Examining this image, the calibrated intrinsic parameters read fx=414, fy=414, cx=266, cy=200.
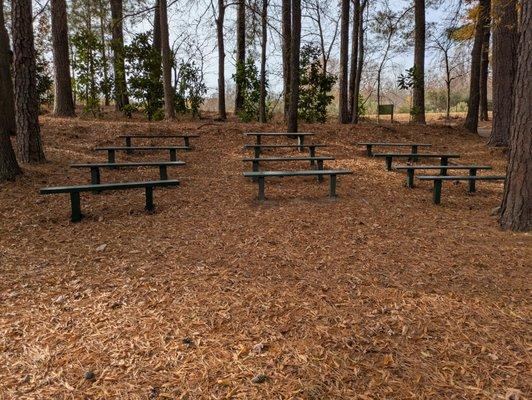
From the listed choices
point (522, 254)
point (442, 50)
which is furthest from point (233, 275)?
point (442, 50)

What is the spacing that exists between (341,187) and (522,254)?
3138 mm

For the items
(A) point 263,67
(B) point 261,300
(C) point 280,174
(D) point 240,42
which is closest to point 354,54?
A: (A) point 263,67

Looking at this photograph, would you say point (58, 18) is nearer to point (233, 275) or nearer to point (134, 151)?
point (134, 151)

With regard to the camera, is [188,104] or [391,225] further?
[188,104]

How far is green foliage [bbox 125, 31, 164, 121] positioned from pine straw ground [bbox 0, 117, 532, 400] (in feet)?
22.2

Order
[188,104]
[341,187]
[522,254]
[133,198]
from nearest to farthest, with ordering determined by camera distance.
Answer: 1. [522,254]
2. [133,198]
3. [341,187]
4. [188,104]

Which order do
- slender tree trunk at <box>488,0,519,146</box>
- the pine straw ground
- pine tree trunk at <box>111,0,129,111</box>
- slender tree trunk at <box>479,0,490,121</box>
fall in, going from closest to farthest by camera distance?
the pine straw ground, slender tree trunk at <box>488,0,519,146</box>, pine tree trunk at <box>111,0,129,111</box>, slender tree trunk at <box>479,0,490,121</box>

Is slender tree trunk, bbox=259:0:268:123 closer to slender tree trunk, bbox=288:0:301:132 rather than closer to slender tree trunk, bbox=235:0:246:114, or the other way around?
slender tree trunk, bbox=288:0:301:132

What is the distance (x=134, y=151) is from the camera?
8.91 meters

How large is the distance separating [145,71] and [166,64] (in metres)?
1.40

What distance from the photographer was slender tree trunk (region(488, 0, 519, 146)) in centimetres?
952

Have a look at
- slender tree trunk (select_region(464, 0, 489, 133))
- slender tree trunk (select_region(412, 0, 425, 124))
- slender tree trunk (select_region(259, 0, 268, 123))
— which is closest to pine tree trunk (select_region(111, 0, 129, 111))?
slender tree trunk (select_region(259, 0, 268, 123))

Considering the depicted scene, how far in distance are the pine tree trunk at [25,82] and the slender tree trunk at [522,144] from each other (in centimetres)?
673

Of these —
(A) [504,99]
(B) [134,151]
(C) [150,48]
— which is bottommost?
(B) [134,151]
